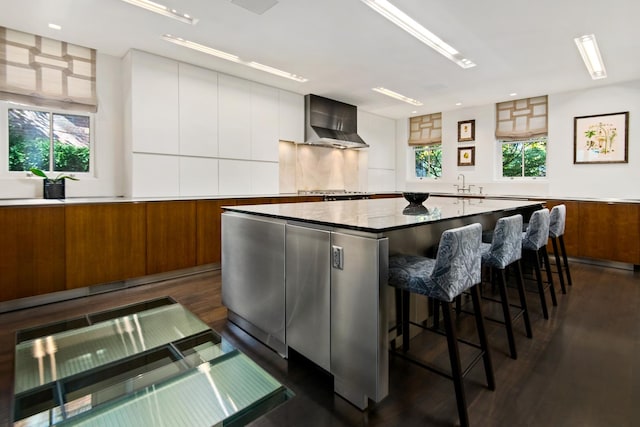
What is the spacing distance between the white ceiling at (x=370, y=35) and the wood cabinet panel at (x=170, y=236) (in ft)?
6.08

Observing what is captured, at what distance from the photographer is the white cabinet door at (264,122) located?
16.9 ft

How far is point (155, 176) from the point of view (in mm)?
4152

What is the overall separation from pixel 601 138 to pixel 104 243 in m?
6.91

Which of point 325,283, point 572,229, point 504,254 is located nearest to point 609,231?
point 572,229

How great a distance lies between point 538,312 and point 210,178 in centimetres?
410

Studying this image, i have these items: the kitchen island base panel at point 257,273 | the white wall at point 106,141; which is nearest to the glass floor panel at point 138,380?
the kitchen island base panel at point 257,273

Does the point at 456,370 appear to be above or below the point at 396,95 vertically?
below

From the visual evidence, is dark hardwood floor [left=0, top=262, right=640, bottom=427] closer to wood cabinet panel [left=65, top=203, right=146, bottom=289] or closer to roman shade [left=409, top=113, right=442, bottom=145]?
wood cabinet panel [left=65, top=203, right=146, bottom=289]

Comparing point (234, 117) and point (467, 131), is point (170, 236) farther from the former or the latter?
point (467, 131)

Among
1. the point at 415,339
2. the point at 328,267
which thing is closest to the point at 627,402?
the point at 415,339

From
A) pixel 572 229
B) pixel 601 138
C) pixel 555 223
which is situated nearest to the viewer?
pixel 555 223

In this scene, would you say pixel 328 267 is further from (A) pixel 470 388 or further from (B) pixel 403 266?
(A) pixel 470 388

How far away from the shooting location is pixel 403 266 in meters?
1.82

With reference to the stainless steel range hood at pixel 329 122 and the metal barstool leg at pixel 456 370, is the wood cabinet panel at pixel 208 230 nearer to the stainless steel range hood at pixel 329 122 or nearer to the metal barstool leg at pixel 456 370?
the stainless steel range hood at pixel 329 122
